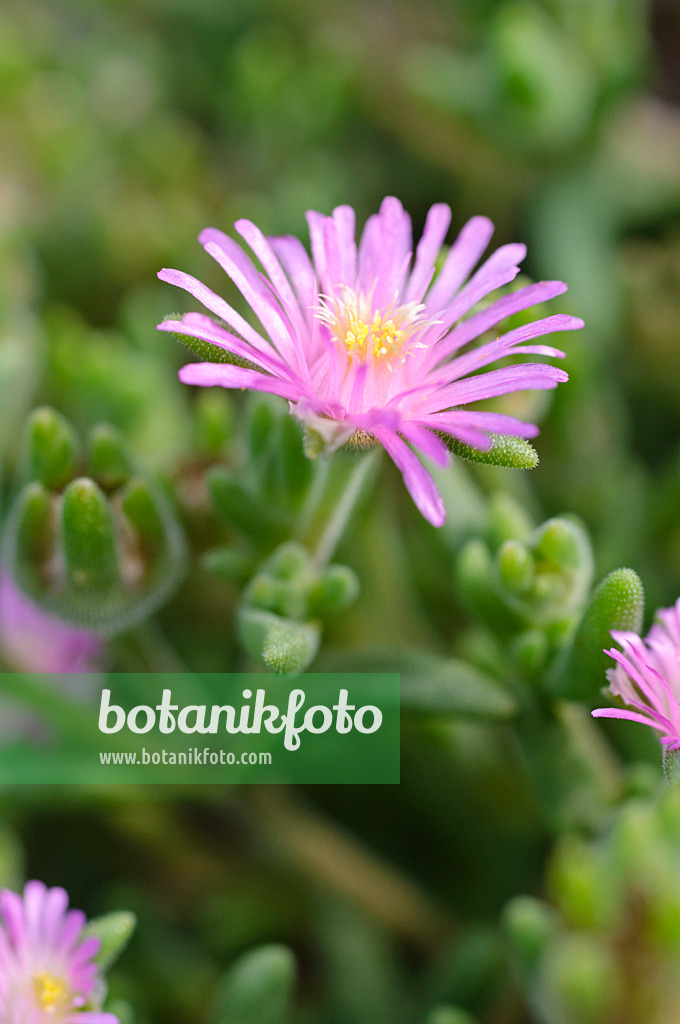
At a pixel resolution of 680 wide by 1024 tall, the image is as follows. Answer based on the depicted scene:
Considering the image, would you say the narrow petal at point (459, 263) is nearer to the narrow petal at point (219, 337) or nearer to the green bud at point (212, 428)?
the narrow petal at point (219, 337)

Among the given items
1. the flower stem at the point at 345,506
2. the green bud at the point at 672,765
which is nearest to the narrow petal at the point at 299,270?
the flower stem at the point at 345,506

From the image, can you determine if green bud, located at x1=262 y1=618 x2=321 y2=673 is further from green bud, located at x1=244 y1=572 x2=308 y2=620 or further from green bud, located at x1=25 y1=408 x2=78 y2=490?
green bud, located at x1=25 y1=408 x2=78 y2=490

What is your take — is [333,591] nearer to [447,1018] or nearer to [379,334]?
[379,334]

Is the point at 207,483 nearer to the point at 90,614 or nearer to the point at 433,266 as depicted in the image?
the point at 90,614

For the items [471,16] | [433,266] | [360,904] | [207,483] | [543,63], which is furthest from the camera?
[471,16]

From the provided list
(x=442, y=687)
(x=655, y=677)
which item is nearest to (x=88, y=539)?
(x=442, y=687)

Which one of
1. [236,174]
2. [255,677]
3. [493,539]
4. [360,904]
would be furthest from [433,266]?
[236,174]
